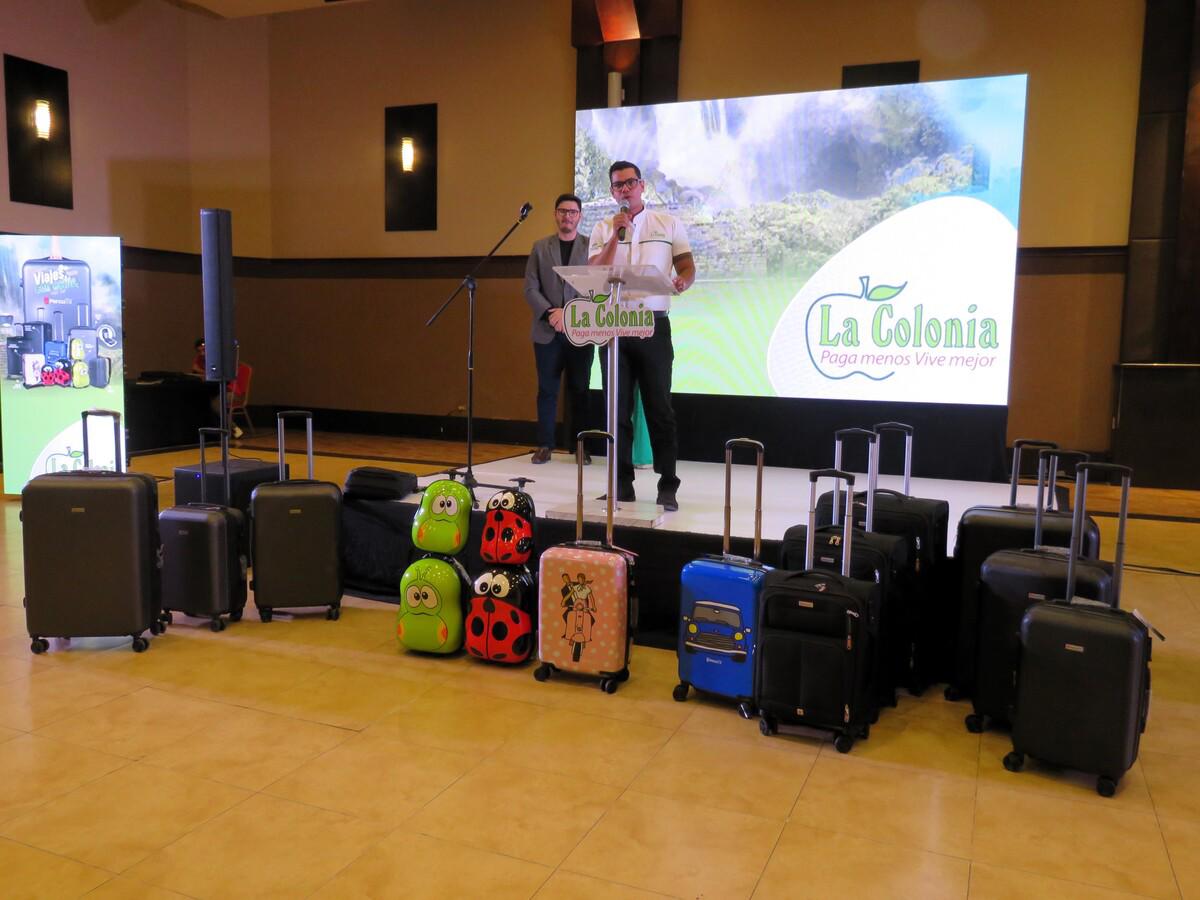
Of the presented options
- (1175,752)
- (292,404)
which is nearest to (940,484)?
(1175,752)

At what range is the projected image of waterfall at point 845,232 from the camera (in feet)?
20.8

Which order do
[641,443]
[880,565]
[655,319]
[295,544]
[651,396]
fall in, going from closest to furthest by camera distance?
[880,565], [295,544], [655,319], [651,396], [641,443]

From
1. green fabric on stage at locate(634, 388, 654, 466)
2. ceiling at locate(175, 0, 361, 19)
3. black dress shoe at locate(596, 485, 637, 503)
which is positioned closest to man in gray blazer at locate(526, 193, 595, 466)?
green fabric on stage at locate(634, 388, 654, 466)

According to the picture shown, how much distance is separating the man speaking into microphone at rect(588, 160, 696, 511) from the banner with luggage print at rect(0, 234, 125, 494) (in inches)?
141

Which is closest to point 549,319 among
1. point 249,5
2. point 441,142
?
point 441,142

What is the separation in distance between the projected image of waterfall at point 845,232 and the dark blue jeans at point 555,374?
948mm

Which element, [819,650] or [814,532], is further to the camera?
[814,532]

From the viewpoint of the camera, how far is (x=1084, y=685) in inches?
98.4

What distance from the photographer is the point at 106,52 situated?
8.53 metres

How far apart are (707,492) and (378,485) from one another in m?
Answer: 1.79

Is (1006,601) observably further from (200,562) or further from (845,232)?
(845,232)

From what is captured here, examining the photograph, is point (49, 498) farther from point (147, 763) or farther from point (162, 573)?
point (147, 763)

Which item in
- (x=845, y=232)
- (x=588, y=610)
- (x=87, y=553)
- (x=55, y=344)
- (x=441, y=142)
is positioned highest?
(x=441, y=142)

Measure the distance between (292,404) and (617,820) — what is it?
8.99 m
